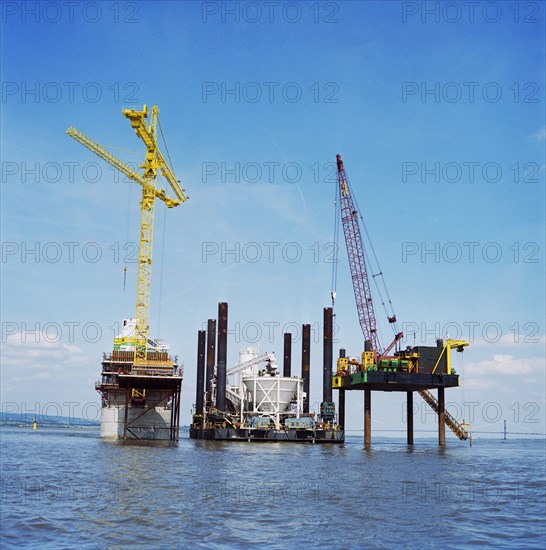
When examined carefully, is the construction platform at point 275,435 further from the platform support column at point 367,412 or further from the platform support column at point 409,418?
the platform support column at point 409,418

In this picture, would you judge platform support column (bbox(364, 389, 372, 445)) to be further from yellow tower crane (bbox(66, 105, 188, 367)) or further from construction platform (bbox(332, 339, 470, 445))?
yellow tower crane (bbox(66, 105, 188, 367))

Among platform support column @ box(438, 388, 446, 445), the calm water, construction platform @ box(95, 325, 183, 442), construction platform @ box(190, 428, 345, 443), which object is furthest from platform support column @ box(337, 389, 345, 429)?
the calm water

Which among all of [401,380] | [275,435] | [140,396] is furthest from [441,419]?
[140,396]

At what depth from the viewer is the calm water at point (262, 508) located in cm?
2289

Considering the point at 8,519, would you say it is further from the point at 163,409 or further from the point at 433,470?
the point at 163,409

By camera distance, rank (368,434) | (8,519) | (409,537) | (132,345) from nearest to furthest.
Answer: (409,537), (8,519), (368,434), (132,345)

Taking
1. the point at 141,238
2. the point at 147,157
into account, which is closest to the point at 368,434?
the point at 141,238

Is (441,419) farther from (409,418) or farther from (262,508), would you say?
(262,508)

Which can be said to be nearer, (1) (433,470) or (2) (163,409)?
(1) (433,470)

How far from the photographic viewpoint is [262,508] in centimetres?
→ 2961

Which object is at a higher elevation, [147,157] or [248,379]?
[147,157]

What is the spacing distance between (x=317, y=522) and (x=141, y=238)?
92.4m

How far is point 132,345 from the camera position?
370ft

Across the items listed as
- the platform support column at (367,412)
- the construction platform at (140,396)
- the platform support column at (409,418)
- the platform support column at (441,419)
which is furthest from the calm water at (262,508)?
the platform support column at (409,418)
